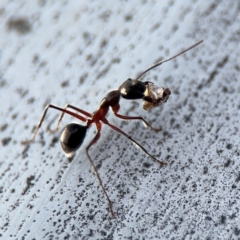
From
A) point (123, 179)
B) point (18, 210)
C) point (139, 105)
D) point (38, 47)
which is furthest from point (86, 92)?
point (18, 210)

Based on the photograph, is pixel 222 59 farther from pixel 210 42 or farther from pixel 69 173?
pixel 69 173

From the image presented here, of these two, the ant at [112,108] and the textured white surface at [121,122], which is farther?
the ant at [112,108]

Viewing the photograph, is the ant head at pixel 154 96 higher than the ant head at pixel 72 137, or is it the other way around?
the ant head at pixel 72 137

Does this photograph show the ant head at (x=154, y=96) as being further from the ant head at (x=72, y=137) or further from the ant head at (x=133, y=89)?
the ant head at (x=72, y=137)

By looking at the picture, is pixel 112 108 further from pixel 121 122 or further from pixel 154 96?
pixel 154 96

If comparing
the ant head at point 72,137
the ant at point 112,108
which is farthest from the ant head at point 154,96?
the ant head at point 72,137

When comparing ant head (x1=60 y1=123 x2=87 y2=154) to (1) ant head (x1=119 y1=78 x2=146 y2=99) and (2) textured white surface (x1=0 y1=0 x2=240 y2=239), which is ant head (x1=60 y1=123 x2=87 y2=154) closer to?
(2) textured white surface (x1=0 y1=0 x2=240 y2=239)
